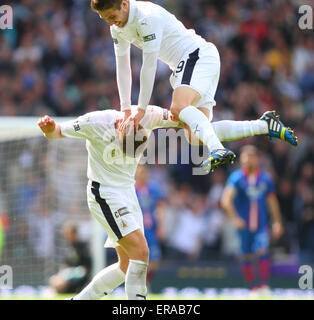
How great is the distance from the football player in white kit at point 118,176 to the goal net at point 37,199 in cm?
439

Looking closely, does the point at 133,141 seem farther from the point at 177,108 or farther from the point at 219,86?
the point at 219,86

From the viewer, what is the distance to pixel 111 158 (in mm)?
6762

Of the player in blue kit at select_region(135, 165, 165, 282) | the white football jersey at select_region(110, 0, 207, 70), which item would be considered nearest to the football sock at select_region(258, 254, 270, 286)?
the player in blue kit at select_region(135, 165, 165, 282)

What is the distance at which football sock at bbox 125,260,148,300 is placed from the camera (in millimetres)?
6539

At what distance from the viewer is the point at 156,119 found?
22.6 ft

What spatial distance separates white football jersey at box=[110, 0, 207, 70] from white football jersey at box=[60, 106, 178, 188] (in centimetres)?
54

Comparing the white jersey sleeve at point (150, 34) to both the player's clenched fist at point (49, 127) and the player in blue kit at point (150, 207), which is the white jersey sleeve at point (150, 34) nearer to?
the player's clenched fist at point (49, 127)

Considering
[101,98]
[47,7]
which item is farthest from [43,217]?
[47,7]

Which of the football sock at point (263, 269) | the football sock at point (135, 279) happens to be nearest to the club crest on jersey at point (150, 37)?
the football sock at point (135, 279)

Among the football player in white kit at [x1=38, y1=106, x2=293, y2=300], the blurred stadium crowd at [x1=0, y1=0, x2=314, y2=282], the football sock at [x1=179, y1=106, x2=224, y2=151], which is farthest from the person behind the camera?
the blurred stadium crowd at [x1=0, y1=0, x2=314, y2=282]

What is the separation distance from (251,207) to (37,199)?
322 cm

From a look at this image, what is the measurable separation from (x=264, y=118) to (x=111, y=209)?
1592 millimetres

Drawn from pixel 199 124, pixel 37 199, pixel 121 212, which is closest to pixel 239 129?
pixel 199 124

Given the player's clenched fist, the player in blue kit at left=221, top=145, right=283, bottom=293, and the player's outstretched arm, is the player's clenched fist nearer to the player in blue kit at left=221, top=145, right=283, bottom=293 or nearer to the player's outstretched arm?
the player's outstretched arm
